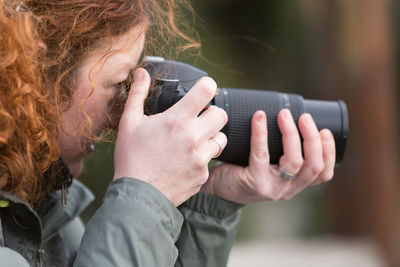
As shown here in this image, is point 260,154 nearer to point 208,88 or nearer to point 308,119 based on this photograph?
point 308,119

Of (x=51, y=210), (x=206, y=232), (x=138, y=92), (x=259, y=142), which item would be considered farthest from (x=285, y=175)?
(x=51, y=210)

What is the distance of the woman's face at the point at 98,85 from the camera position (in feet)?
3.61

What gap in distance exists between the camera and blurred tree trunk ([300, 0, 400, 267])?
3652 mm

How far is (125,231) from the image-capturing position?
924 millimetres

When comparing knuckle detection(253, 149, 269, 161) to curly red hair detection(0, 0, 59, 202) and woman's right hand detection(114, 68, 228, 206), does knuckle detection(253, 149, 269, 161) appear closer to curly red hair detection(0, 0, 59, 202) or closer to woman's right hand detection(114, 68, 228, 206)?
woman's right hand detection(114, 68, 228, 206)

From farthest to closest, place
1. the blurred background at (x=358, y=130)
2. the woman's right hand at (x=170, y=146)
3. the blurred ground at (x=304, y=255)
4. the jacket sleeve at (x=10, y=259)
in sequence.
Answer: the blurred background at (x=358, y=130) < the blurred ground at (x=304, y=255) < the woman's right hand at (x=170, y=146) < the jacket sleeve at (x=10, y=259)

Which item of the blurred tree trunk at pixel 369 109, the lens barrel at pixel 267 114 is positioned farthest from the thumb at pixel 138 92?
the blurred tree trunk at pixel 369 109

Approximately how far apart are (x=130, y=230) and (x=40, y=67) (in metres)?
0.37

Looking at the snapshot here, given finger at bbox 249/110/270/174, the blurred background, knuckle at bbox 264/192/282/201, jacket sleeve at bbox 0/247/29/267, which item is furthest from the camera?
the blurred background

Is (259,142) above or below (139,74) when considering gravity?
below

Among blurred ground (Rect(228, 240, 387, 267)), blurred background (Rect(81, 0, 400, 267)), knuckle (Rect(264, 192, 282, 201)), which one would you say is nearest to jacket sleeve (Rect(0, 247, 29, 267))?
knuckle (Rect(264, 192, 282, 201))

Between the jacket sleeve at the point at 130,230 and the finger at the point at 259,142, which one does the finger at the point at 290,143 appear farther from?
the jacket sleeve at the point at 130,230

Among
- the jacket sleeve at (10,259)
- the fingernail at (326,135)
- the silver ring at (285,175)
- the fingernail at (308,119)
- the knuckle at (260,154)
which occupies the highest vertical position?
the fingernail at (308,119)

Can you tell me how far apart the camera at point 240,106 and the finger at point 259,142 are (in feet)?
0.06
